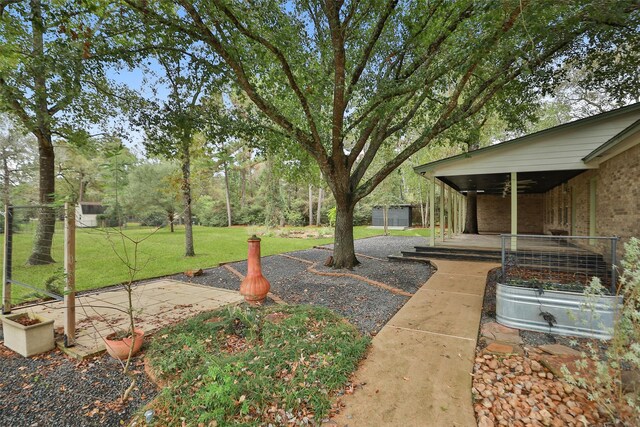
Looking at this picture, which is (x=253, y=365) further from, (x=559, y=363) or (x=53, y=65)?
(x=53, y=65)

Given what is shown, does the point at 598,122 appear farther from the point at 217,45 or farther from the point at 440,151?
the point at 440,151

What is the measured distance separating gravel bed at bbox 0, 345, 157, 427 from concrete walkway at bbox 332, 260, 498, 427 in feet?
5.71

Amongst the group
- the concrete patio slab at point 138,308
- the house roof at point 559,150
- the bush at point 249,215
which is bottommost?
the concrete patio slab at point 138,308

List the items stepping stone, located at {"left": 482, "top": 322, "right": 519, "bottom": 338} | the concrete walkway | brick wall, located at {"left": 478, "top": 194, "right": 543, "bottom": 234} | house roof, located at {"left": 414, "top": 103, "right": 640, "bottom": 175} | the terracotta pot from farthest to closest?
brick wall, located at {"left": 478, "top": 194, "right": 543, "bottom": 234} < house roof, located at {"left": 414, "top": 103, "right": 640, "bottom": 175} < stepping stone, located at {"left": 482, "top": 322, "right": 519, "bottom": 338} < the terracotta pot < the concrete walkway

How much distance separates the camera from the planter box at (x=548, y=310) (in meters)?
3.32

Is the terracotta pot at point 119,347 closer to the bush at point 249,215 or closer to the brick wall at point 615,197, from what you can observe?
the brick wall at point 615,197

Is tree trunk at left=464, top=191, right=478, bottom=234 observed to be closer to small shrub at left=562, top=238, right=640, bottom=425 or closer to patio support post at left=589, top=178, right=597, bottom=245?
patio support post at left=589, top=178, right=597, bottom=245

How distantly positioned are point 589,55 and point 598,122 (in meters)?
1.50

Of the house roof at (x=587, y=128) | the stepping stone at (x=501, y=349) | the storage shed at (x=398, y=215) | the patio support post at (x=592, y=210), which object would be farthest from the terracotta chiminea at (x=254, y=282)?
the storage shed at (x=398, y=215)

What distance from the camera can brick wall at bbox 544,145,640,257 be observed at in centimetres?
532

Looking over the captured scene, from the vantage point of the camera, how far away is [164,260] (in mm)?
9219

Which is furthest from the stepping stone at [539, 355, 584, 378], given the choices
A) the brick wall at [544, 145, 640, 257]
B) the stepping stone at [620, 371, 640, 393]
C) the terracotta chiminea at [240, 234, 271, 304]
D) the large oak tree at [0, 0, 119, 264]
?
the large oak tree at [0, 0, 119, 264]

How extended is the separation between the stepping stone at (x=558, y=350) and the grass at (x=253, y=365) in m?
1.90

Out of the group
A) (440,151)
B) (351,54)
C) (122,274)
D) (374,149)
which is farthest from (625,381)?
(440,151)
